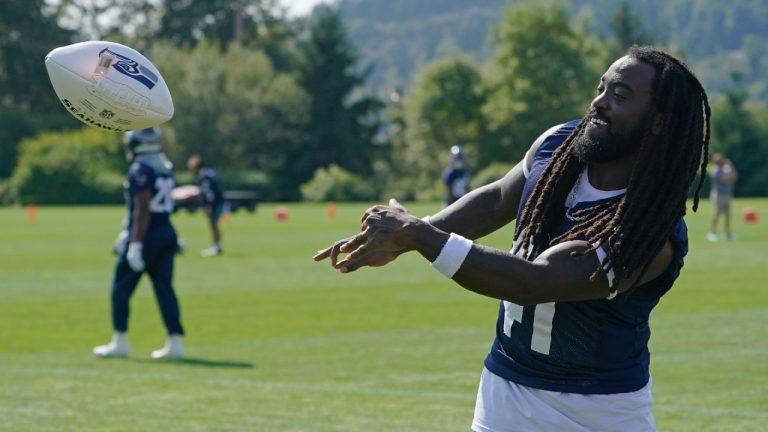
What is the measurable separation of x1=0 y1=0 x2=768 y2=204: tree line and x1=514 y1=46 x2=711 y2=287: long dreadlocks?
2565 inches

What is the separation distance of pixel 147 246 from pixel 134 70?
23.7ft

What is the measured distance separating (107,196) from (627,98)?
216 ft

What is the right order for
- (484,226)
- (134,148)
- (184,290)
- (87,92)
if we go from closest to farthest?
1. (484,226)
2. (87,92)
3. (134,148)
4. (184,290)

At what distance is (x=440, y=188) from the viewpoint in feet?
273

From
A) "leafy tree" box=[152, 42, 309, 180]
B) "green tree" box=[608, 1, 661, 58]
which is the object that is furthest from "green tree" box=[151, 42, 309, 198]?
"green tree" box=[608, 1, 661, 58]

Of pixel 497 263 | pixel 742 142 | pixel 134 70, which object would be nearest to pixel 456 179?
pixel 134 70

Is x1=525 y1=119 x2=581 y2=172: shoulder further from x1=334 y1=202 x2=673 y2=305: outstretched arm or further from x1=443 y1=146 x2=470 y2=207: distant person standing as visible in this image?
x1=443 y1=146 x2=470 y2=207: distant person standing

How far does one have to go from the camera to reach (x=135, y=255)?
1320cm

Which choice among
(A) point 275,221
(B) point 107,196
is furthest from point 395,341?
(B) point 107,196

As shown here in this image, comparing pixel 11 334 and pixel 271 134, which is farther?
pixel 271 134

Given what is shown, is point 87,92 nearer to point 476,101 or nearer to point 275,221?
point 275,221

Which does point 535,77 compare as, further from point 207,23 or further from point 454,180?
point 454,180

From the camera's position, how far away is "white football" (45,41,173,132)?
20.1 feet

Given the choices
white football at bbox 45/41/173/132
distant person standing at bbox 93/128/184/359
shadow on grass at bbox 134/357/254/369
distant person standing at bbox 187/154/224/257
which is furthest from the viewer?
distant person standing at bbox 187/154/224/257
